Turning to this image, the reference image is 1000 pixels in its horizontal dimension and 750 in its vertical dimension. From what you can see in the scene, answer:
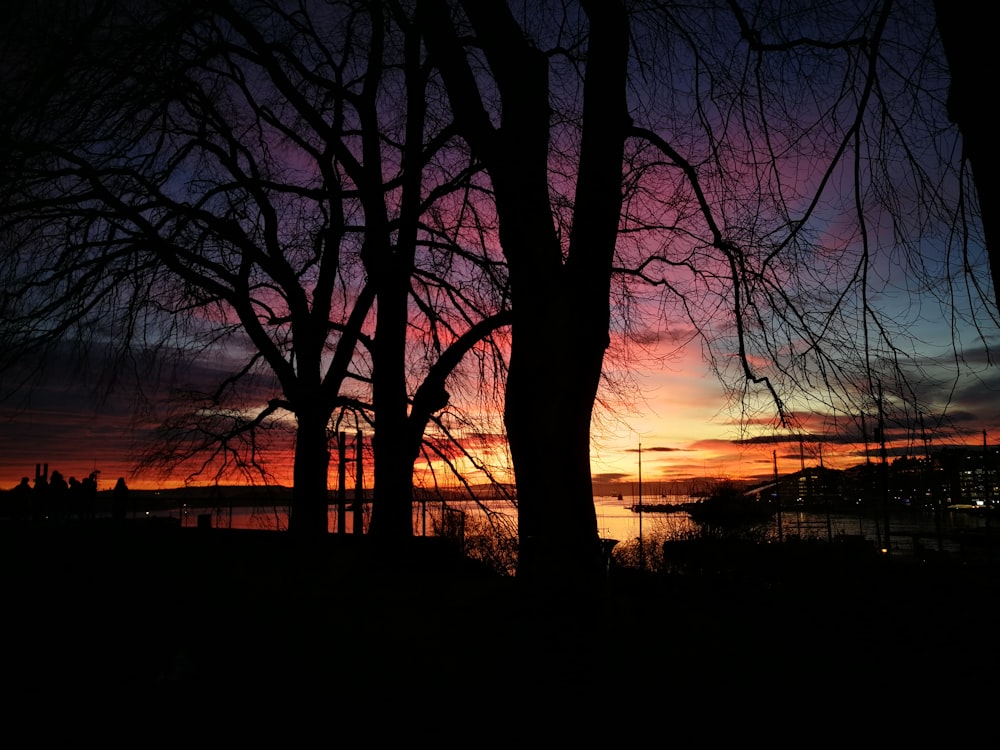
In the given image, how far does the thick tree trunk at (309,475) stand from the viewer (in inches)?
484

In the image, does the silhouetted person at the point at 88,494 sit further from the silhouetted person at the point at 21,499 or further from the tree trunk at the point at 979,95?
the tree trunk at the point at 979,95

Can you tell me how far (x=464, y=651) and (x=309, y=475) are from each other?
7879mm

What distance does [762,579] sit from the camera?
45.5ft

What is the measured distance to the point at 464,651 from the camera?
502 centimetres

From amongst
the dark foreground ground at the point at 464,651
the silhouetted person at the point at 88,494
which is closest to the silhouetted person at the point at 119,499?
the silhouetted person at the point at 88,494

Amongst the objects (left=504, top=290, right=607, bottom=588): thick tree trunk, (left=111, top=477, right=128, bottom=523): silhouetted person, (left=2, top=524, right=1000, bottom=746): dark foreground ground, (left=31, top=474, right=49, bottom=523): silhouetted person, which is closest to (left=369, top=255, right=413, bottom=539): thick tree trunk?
(left=2, top=524, right=1000, bottom=746): dark foreground ground

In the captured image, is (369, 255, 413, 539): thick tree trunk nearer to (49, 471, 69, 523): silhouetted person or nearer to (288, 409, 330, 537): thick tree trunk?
(288, 409, 330, 537): thick tree trunk

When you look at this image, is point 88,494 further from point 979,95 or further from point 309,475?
point 979,95

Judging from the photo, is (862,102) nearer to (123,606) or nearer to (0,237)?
(0,237)

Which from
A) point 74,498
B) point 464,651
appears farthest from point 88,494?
point 464,651

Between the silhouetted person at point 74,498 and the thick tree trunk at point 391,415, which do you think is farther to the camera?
the silhouetted person at point 74,498

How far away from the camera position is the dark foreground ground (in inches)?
161

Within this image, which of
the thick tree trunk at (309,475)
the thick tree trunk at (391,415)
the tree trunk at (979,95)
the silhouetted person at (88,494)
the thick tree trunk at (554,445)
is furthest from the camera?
the silhouetted person at (88,494)

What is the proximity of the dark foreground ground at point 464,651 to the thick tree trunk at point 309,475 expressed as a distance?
9.31ft
